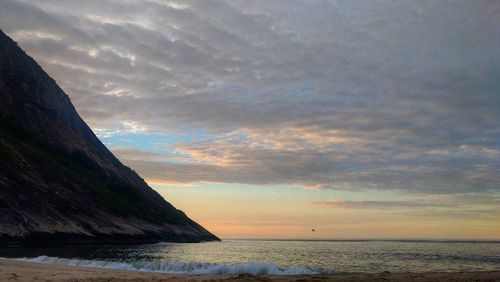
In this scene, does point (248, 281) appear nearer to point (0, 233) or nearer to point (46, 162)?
point (0, 233)

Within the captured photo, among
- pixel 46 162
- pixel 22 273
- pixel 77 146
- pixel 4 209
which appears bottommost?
pixel 22 273

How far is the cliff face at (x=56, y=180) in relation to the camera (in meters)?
86.6

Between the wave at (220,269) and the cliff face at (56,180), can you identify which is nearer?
the wave at (220,269)

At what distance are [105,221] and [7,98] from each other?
211 feet

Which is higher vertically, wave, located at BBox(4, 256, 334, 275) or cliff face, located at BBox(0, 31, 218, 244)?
cliff face, located at BBox(0, 31, 218, 244)

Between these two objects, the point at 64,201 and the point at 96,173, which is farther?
the point at 96,173

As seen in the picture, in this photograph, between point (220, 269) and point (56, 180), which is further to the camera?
point (56, 180)

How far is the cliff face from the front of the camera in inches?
3408

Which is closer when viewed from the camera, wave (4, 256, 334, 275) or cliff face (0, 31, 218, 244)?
wave (4, 256, 334, 275)

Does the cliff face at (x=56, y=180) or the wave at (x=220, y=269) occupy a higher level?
the cliff face at (x=56, y=180)

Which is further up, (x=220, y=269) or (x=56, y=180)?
(x=56, y=180)

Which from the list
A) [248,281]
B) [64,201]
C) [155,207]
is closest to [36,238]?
[64,201]

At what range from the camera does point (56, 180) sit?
11100 centimetres

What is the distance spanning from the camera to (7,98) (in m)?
144
